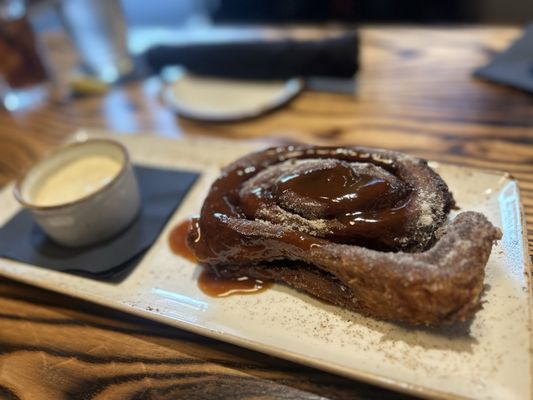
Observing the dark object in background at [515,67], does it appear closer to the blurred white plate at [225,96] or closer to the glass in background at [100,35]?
the blurred white plate at [225,96]

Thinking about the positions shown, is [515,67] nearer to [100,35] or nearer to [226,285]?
[226,285]

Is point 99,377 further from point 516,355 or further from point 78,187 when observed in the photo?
point 516,355

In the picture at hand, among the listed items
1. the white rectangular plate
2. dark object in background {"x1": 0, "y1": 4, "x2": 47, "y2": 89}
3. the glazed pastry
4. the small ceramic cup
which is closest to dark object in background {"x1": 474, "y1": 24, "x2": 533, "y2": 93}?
the white rectangular plate

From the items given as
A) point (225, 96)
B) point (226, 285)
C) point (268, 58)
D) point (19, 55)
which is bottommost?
point (226, 285)

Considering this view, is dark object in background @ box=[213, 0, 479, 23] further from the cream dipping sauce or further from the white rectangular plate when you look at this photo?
the cream dipping sauce

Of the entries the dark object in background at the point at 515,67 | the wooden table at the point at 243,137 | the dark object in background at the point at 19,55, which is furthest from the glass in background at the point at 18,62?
the dark object in background at the point at 515,67

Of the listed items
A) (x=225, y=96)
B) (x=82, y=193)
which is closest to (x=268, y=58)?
(x=225, y=96)
